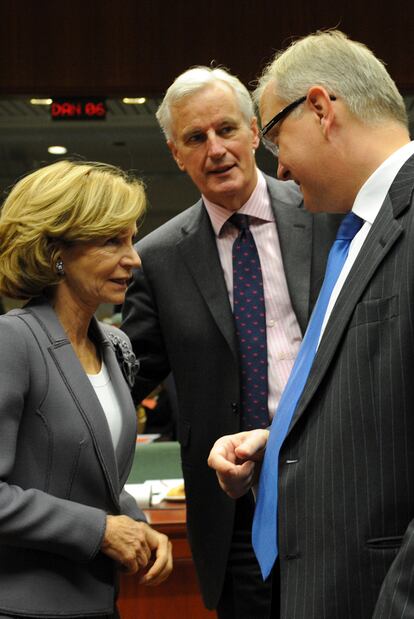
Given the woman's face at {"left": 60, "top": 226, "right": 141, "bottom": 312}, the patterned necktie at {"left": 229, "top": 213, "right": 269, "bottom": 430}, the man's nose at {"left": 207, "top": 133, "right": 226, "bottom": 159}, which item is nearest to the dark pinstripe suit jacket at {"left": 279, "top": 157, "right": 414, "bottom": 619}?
the woman's face at {"left": 60, "top": 226, "right": 141, "bottom": 312}

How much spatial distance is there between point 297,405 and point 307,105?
540 mm

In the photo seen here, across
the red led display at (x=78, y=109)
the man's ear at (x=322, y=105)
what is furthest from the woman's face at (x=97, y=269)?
the red led display at (x=78, y=109)

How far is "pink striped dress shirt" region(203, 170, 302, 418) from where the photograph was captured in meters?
2.36

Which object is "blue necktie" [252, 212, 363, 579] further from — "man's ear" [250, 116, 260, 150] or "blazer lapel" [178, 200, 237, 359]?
"man's ear" [250, 116, 260, 150]

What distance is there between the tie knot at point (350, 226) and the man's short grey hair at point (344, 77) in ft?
0.56

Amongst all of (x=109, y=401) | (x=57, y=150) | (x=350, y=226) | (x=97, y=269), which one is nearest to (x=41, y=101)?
(x=57, y=150)

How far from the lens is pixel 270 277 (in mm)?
2439

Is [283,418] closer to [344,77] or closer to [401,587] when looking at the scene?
[401,587]

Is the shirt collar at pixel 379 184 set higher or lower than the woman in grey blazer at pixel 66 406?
higher

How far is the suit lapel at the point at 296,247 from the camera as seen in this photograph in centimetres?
237

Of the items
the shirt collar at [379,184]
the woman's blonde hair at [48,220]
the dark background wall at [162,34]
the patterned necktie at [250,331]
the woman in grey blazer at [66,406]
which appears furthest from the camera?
the dark background wall at [162,34]

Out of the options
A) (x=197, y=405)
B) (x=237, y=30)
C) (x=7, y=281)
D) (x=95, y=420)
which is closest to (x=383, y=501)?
(x=95, y=420)

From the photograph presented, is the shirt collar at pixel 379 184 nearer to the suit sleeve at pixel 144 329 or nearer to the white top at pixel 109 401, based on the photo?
the white top at pixel 109 401

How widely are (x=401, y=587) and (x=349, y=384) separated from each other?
0.32 meters
